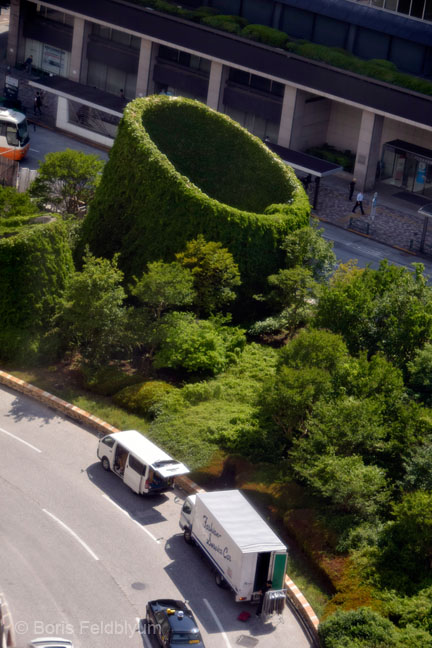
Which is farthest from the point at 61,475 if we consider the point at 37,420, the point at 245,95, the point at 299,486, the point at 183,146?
the point at 245,95

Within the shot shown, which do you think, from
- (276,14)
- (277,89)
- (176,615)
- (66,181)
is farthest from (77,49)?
(176,615)

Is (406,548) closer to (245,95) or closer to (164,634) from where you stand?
(164,634)

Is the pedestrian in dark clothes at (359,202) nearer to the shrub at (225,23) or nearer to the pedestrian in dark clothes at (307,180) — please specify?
the pedestrian in dark clothes at (307,180)

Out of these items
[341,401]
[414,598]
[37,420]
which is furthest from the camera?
[37,420]

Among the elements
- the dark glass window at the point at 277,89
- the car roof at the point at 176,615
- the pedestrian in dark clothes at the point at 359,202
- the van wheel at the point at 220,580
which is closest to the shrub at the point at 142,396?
the van wheel at the point at 220,580

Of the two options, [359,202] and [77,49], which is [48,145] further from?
[359,202]

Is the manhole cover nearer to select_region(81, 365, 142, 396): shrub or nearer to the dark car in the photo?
the dark car
